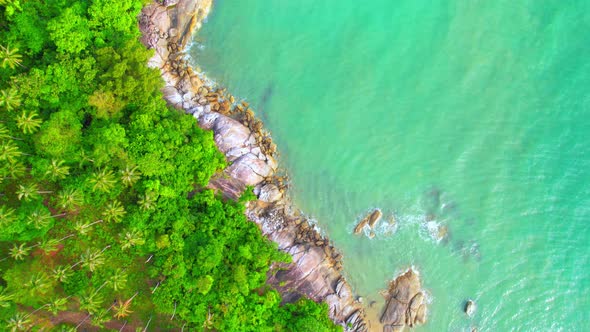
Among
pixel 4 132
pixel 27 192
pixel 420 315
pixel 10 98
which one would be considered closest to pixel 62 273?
pixel 27 192

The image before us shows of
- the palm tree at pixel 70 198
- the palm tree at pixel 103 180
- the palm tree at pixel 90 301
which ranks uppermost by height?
the palm tree at pixel 103 180

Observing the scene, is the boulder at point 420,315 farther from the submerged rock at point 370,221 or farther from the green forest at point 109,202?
the submerged rock at point 370,221

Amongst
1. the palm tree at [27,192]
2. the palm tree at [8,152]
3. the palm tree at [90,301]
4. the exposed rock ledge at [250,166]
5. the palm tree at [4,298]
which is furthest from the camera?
the exposed rock ledge at [250,166]

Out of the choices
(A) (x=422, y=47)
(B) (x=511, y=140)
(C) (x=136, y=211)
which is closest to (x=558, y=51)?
(B) (x=511, y=140)

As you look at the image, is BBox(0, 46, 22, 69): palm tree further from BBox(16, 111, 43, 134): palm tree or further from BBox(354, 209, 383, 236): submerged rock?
BBox(354, 209, 383, 236): submerged rock

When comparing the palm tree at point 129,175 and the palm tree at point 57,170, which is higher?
the palm tree at point 129,175

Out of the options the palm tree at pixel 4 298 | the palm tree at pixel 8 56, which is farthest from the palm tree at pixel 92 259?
the palm tree at pixel 8 56

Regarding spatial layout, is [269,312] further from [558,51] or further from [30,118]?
[558,51]

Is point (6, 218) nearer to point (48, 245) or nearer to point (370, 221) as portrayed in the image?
point (48, 245)

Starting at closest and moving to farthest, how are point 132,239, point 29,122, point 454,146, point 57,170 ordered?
point 29,122 → point 57,170 → point 132,239 → point 454,146
